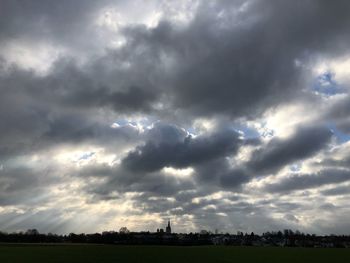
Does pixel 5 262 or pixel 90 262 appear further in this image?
pixel 90 262

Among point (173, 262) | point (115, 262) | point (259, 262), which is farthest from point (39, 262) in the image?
point (259, 262)

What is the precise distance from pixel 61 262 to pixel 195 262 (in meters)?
25.4

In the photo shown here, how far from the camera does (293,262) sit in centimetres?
9006

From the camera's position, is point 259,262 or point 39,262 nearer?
point 39,262

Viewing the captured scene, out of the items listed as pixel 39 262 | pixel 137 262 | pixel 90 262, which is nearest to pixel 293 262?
pixel 137 262

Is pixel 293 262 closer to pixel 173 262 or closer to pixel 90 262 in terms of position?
pixel 173 262

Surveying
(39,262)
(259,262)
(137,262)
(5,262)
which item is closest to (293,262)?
(259,262)

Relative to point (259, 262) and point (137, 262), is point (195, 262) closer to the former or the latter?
point (137, 262)

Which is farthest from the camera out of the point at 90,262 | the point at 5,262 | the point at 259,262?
the point at 259,262

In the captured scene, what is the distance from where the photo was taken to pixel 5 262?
6875cm

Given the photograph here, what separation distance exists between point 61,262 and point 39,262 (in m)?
3.93

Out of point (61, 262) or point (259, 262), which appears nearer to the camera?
point (61, 262)

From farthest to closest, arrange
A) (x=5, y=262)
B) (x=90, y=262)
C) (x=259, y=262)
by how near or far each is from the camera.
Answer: (x=259, y=262) → (x=90, y=262) → (x=5, y=262)

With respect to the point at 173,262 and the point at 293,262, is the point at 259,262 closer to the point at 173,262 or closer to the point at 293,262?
the point at 293,262
